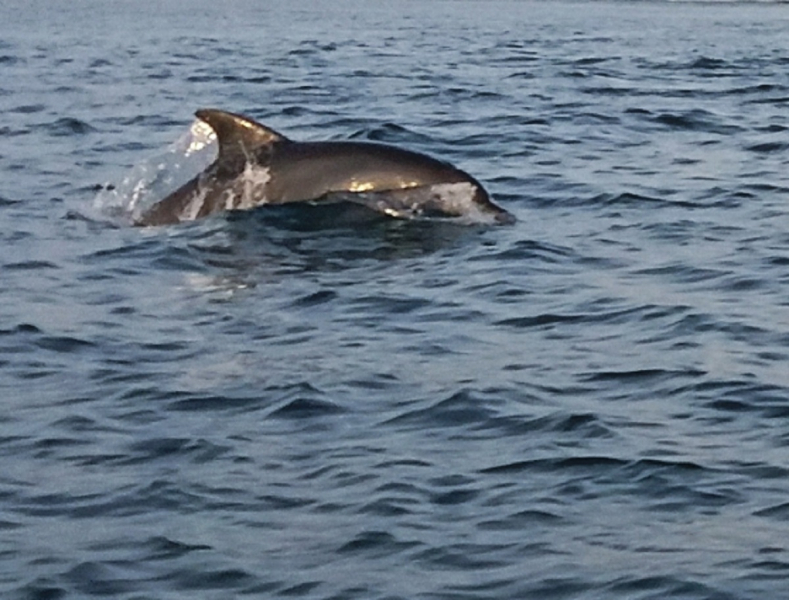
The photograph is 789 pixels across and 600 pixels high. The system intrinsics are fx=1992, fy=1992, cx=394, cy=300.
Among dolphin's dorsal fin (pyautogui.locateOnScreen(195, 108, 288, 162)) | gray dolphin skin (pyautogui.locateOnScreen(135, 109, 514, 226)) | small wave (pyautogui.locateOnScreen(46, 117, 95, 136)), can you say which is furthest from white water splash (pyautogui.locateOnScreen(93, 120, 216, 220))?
small wave (pyautogui.locateOnScreen(46, 117, 95, 136))

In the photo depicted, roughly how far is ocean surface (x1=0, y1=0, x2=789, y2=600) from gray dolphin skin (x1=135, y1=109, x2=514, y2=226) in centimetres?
25

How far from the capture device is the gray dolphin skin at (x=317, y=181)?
15273 mm

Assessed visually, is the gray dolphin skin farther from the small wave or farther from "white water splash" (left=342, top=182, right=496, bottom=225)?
the small wave

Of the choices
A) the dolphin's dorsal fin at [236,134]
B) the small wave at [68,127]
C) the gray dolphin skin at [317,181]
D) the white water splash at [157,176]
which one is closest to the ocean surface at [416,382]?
the white water splash at [157,176]

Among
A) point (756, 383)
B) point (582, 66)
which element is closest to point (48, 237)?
point (756, 383)

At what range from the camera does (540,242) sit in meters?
14.6

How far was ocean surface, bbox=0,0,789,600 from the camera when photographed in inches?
313

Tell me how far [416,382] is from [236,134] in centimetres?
487

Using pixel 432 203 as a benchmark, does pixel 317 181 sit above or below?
above

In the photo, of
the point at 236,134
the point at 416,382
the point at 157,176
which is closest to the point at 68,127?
the point at 157,176

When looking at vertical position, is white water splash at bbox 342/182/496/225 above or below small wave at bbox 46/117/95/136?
above

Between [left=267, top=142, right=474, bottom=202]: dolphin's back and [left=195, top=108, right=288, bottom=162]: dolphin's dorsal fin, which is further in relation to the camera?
[left=267, top=142, right=474, bottom=202]: dolphin's back

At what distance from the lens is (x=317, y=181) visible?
15.4 metres

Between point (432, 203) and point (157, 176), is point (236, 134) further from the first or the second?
point (157, 176)
